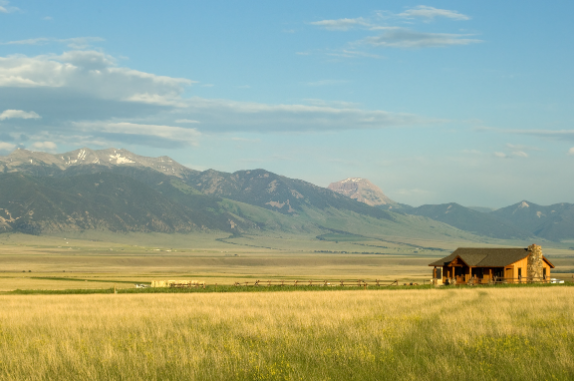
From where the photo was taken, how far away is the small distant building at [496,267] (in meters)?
74.6

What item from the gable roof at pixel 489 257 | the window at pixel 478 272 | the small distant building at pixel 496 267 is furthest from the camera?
the window at pixel 478 272

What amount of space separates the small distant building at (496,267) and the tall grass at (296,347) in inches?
1885

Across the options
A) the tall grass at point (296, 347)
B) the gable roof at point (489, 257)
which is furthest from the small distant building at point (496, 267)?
the tall grass at point (296, 347)

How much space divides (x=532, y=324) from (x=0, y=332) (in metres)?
20.0

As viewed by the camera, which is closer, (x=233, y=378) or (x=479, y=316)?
(x=233, y=378)

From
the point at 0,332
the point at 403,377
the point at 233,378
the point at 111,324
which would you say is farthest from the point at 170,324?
the point at 403,377

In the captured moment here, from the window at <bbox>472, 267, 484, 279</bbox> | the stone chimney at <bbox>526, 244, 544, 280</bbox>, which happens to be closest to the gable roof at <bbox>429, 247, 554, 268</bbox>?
the stone chimney at <bbox>526, 244, 544, 280</bbox>

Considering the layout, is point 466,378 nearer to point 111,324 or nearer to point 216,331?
point 216,331

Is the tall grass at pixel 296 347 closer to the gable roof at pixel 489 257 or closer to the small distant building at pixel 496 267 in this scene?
the small distant building at pixel 496 267

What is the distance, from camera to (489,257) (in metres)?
77.3

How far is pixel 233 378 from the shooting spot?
1549 cm

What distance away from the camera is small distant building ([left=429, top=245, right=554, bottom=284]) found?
74625 mm

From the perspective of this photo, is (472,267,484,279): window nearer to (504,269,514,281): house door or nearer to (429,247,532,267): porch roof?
(429,247,532,267): porch roof

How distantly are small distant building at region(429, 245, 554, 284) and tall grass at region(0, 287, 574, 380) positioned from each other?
157 ft
